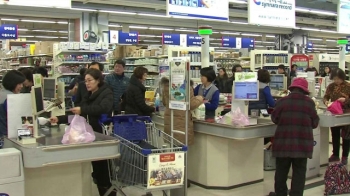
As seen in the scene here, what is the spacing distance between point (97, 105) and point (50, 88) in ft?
2.00

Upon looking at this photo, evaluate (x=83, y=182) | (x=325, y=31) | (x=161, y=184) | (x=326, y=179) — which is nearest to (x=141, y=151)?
(x=161, y=184)

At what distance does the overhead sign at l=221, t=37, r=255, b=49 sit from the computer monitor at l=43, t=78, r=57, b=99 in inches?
604

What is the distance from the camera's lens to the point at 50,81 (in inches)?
170

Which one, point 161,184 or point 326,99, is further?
point 326,99

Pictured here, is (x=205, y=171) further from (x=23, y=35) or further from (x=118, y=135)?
(x=23, y=35)

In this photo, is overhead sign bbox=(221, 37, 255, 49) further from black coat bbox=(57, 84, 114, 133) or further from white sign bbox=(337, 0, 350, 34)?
black coat bbox=(57, 84, 114, 133)

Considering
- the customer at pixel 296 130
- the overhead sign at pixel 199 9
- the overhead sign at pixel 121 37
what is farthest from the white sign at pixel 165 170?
the overhead sign at pixel 121 37

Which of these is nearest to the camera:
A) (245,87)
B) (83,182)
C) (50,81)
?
(83,182)

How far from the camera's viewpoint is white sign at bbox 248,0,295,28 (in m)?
8.46

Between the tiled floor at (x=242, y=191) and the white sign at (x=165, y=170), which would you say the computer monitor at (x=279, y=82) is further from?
the white sign at (x=165, y=170)

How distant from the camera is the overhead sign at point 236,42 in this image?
19234 mm

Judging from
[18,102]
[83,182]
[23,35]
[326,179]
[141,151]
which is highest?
[23,35]

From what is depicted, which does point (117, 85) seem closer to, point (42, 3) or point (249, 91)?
point (42, 3)

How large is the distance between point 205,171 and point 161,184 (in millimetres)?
1805
